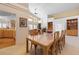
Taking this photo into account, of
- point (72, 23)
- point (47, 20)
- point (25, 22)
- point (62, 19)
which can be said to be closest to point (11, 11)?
point (25, 22)

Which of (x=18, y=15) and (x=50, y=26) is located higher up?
(x=18, y=15)

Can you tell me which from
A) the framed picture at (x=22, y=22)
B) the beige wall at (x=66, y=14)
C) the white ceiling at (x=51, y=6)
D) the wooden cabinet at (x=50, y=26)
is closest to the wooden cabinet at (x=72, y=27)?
the beige wall at (x=66, y=14)

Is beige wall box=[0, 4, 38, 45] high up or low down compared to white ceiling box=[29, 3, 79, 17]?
down

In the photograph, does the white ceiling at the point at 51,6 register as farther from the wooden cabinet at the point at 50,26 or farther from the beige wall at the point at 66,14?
the wooden cabinet at the point at 50,26

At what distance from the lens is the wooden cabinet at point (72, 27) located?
796 centimetres

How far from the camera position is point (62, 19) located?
8789 mm

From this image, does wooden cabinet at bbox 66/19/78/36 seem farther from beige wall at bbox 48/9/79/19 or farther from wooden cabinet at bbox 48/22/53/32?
wooden cabinet at bbox 48/22/53/32

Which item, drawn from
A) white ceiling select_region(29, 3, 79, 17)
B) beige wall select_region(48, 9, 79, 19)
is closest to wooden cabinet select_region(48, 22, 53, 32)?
beige wall select_region(48, 9, 79, 19)

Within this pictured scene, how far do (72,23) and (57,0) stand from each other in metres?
6.49

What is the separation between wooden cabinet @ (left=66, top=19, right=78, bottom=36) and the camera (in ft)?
26.1

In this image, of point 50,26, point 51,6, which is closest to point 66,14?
point 50,26

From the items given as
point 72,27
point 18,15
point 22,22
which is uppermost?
point 18,15

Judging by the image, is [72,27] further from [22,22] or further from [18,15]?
[18,15]

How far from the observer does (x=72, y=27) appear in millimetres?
8570
